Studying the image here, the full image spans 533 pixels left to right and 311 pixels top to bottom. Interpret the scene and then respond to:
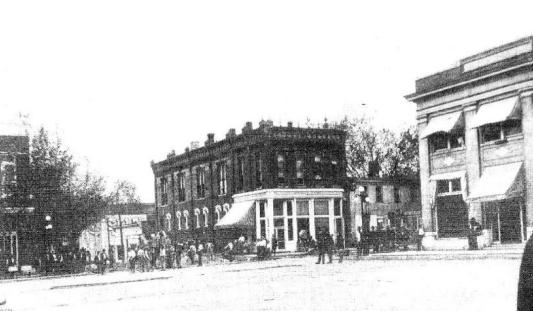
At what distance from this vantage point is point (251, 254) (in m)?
37.8

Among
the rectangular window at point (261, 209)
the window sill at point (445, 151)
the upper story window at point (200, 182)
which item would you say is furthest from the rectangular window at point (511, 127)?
the upper story window at point (200, 182)

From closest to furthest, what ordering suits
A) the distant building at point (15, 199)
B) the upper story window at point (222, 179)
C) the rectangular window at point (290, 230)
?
the distant building at point (15, 199)
the rectangular window at point (290, 230)
the upper story window at point (222, 179)

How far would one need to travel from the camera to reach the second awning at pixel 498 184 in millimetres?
26500

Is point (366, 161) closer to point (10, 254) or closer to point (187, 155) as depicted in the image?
point (187, 155)

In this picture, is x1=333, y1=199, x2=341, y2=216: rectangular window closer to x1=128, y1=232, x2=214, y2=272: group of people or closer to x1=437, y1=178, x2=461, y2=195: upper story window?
x1=128, y1=232, x2=214, y2=272: group of people

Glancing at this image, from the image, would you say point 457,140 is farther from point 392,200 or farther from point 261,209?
point 392,200

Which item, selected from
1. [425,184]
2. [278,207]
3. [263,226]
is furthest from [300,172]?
[425,184]

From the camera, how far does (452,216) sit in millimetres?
30391

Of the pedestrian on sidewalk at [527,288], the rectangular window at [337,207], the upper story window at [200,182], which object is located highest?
the upper story window at [200,182]

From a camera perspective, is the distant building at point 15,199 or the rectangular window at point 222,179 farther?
the rectangular window at point 222,179

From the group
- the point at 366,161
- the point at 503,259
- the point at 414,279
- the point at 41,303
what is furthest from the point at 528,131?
the point at 366,161

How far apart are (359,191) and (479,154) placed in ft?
18.6

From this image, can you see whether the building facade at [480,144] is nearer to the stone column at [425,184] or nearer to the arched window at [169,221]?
the stone column at [425,184]

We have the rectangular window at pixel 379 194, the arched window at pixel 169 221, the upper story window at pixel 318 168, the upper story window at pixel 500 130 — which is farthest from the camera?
the arched window at pixel 169 221
